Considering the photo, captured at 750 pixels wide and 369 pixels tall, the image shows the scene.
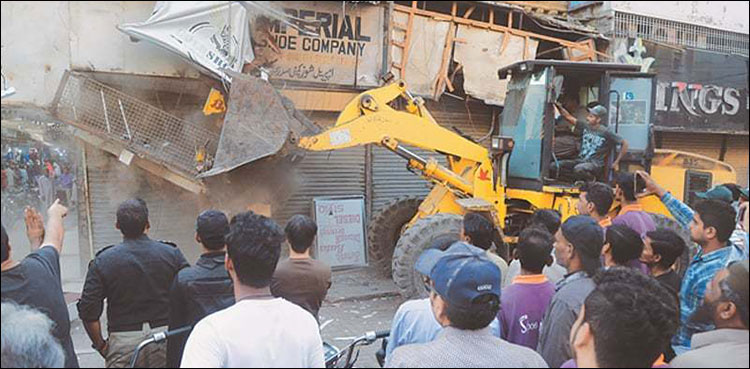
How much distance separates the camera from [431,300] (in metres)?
1.93

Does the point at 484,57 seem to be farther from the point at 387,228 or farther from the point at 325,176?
the point at 387,228

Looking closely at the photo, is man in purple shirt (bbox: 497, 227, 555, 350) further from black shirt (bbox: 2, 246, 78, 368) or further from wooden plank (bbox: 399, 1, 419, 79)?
wooden plank (bbox: 399, 1, 419, 79)

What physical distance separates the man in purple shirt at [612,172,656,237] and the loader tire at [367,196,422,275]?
3.38 meters

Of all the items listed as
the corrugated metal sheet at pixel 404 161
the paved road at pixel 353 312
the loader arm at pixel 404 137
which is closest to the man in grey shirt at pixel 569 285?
the paved road at pixel 353 312

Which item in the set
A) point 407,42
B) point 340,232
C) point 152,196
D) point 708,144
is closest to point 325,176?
point 340,232

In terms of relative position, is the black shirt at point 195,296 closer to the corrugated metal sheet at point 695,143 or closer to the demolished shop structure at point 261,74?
the demolished shop structure at point 261,74

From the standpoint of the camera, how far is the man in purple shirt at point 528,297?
103 inches

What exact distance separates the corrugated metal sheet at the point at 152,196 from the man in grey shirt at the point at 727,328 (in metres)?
5.00

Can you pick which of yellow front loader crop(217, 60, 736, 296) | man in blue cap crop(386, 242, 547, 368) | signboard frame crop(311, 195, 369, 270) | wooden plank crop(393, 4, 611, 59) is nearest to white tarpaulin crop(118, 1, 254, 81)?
man in blue cap crop(386, 242, 547, 368)

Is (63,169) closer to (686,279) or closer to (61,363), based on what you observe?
(61,363)

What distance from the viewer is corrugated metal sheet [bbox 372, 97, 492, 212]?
29.7 ft

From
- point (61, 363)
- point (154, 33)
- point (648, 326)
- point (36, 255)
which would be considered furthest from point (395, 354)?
point (154, 33)

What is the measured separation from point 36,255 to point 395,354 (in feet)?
5.12

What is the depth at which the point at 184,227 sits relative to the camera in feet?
22.2
